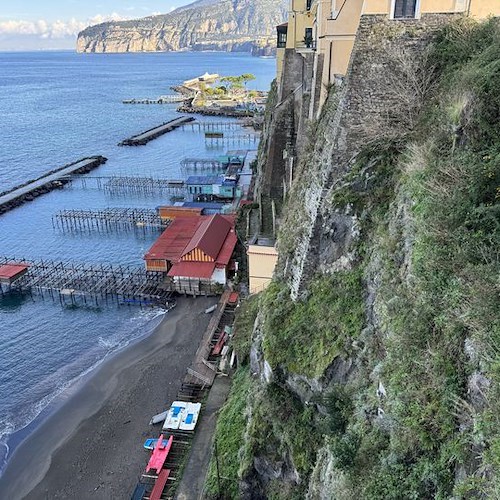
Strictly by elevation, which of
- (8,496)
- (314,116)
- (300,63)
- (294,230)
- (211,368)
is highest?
(300,63)

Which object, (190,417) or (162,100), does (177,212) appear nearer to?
(190,417)

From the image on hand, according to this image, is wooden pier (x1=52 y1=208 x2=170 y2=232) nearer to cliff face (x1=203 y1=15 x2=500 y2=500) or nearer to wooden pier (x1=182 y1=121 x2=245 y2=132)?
cliff face (x1=203 y1=15 x2=500 y2=500)

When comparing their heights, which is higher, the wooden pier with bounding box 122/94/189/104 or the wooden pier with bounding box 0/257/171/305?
the wooden pier with bounding box 122/94/189/104

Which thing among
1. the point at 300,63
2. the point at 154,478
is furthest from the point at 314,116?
the point at 154,478

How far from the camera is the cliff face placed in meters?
9.71

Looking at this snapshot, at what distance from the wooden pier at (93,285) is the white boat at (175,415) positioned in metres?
15.4

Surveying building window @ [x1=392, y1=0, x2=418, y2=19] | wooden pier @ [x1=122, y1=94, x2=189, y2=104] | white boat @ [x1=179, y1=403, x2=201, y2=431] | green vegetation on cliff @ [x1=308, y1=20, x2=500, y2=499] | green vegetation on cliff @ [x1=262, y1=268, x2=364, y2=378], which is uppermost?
building window @ [x1=392, y1=0, x2=418, y2=19]

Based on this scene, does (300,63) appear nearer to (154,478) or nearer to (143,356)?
(143,356)

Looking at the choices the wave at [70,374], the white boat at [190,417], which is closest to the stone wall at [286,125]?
the wave at [70,374]

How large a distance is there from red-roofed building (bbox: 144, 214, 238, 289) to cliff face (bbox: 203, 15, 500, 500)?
21.7 metres

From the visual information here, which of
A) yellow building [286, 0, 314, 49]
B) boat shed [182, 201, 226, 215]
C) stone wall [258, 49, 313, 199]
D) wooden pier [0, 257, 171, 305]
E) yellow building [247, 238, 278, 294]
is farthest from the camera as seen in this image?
boat shed [182, 201, 226, 215]

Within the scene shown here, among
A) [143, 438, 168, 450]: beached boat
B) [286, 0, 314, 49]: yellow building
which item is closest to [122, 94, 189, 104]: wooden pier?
[286, 0, 314, 49]: yellow building

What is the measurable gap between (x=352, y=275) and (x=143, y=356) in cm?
2473

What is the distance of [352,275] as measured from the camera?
16.0 metres
